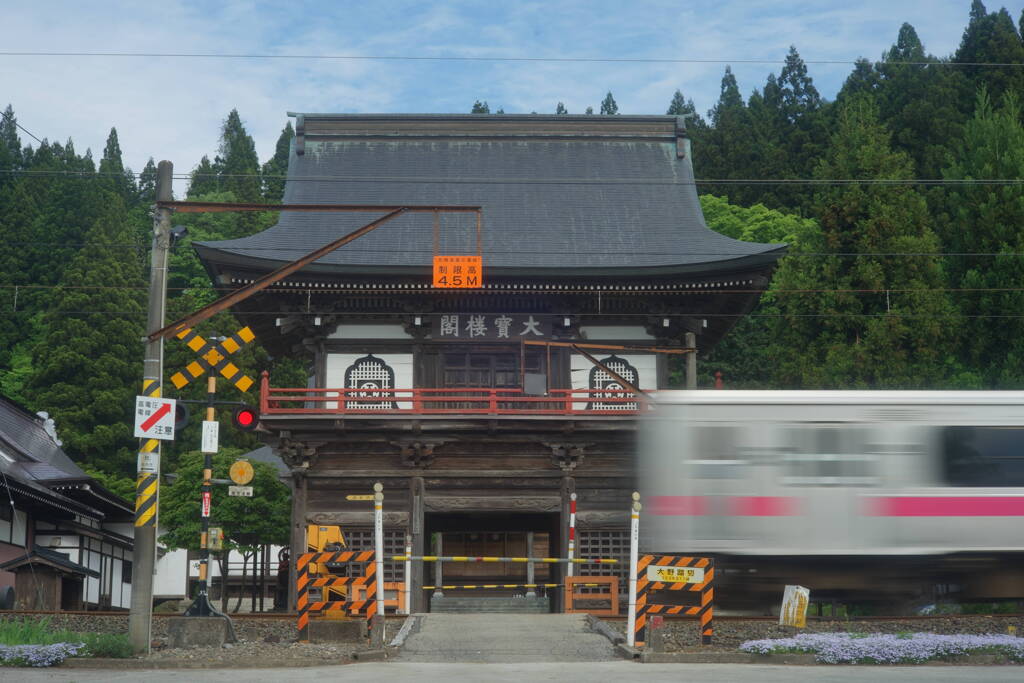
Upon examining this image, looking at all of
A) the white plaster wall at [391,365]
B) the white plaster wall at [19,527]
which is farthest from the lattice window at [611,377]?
the white plaster wall at [19,527]

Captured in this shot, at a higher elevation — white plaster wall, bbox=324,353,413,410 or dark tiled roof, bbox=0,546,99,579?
white plaster wall, bbox=324,353,413,410

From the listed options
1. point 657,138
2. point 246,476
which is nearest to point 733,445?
point 246,476

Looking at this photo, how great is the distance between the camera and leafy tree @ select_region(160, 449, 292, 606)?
117 feet

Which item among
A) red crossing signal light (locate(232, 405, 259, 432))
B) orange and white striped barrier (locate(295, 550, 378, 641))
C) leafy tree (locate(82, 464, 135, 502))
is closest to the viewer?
orange and white striped barrier (locate(295, 550, 378, 641))

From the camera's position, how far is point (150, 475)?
18.0m

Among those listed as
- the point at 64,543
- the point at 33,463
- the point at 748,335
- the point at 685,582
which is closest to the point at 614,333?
the point at 685,582

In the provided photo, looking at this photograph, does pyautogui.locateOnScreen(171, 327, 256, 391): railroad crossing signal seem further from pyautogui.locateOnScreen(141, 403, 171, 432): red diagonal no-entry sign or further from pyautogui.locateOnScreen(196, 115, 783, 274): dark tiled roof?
pyautogui.locateOnScreen(196, 115, 783, 274): dark tiled roof

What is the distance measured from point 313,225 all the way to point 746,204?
120 feet

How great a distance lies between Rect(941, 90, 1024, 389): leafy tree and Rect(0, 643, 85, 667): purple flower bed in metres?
26.4

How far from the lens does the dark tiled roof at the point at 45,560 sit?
28.0m

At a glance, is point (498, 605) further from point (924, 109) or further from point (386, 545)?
point (924, 109)

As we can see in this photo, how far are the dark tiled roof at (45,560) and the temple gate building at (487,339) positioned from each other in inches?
262

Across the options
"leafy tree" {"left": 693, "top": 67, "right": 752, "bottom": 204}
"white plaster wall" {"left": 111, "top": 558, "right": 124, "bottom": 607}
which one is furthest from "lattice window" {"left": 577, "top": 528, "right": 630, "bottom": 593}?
"leafy tree" {"left": 693, "top": 67, "right": 752, "bottom": 204}

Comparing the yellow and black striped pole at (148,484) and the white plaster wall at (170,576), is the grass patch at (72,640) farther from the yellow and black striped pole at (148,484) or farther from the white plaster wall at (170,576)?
the white plaster wall at (170,576)
